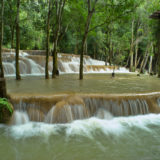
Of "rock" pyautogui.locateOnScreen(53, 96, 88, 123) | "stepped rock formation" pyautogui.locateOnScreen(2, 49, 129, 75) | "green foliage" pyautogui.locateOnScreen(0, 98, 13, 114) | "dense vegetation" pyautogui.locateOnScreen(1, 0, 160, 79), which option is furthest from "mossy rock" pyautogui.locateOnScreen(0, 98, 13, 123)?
"stepped rock formation" pyautogui.locateOnScreen(2, 49, 129, 75)

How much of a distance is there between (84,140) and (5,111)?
254cm

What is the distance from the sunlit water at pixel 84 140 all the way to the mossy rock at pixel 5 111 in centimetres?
27

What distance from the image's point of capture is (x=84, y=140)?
4.54 metres

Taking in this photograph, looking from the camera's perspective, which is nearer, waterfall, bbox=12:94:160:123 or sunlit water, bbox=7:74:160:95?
waterfall, bbox=12:94:160:123

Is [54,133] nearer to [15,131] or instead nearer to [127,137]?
[15,131]

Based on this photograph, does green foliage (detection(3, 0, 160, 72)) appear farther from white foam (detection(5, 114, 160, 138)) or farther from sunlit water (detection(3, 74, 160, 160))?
sunlit water (detection(3, 74, 160, 160))

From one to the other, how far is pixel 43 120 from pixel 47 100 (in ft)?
2.17

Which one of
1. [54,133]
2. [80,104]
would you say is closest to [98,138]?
[54,133]

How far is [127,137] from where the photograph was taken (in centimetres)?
478

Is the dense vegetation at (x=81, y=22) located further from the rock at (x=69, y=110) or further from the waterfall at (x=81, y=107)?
the rock at (x=69, y=110)

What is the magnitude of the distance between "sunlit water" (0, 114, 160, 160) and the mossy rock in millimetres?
270

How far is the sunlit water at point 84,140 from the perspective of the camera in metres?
3.85

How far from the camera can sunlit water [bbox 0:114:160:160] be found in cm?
385

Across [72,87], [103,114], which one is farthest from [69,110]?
[72,87]
